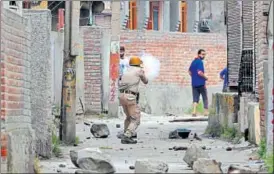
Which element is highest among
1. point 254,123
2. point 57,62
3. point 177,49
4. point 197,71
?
point 177,49

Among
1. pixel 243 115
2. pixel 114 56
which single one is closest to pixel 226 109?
pixel 243 115

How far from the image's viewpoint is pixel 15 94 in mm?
10266

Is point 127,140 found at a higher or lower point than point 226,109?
lower

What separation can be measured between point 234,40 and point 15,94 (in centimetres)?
833

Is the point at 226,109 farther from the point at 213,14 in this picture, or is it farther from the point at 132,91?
the point at 213,14

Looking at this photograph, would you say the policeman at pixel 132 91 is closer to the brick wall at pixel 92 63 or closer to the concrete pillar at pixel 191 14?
the brick wall at pixel 92 63

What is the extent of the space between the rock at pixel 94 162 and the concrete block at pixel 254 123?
4.00 m

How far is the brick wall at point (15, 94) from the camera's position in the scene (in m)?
9.48

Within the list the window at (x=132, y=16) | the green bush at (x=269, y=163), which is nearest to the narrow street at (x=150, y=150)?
the green bush at (x=269, y=163)

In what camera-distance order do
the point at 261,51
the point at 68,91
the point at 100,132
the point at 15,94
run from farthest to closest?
the point at 100,132 < the point at 68,91 < the point at 261,51 < the point at 15,94

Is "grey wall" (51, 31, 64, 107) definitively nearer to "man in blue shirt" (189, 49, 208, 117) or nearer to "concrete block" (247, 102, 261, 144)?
"man in blue shirt" (189, 49, 208, 117)

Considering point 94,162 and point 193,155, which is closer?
point 94,162

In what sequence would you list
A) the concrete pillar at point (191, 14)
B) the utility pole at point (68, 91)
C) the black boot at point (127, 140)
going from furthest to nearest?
1. the concrete pillar at point (191, 14)
2. the black boot at point (127, 140)
3. the utility pole at point (68, 91)

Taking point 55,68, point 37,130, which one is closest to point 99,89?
point 55,68
